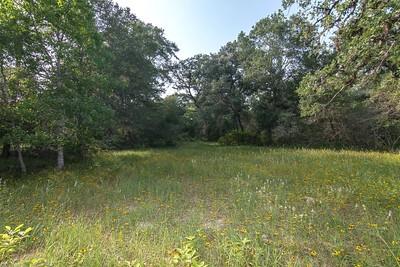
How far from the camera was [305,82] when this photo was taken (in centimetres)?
564

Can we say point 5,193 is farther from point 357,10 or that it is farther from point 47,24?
point 357,10

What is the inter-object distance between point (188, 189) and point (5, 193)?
414 cm

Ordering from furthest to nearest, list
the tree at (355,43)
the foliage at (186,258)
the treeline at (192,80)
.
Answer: the treeline at (192,80) → the tree at (355,43) → the foliage at (186,258)

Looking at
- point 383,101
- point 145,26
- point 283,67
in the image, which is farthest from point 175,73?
point 383,101

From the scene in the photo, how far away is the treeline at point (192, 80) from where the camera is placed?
5.01 m

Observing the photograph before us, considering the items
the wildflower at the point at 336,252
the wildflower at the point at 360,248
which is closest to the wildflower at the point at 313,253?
the wildflower at the point at 336,252

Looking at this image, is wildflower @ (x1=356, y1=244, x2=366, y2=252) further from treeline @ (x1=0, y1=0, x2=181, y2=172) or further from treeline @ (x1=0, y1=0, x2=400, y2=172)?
treeline @ (x1=0, y1=0, x2=181, y2=172)

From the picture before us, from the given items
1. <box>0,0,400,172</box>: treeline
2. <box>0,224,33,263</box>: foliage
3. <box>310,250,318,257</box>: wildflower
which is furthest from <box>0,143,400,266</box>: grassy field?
<box>0,0,400,172</box>: treeline

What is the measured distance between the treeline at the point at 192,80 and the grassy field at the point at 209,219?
2.05 meters

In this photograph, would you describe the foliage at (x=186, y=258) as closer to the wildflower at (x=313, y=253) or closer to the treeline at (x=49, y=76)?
the wildflower at (x=313, y=253)

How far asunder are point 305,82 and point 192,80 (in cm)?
2558

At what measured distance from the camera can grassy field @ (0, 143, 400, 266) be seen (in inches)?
105

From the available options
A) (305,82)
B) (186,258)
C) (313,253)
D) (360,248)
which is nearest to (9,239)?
(186,258)

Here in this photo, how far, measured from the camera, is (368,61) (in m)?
4.55
